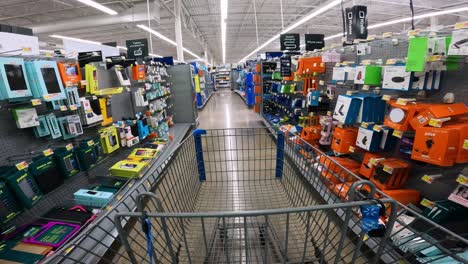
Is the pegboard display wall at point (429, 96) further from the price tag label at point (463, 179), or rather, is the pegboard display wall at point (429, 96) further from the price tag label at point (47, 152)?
the price tag label at point (47, 152)

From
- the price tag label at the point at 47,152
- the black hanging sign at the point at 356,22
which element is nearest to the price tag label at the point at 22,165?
the price tag label at the point at 47,152

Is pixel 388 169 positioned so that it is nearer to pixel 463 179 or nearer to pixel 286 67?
pixel 463 179

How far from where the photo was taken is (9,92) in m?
1.90

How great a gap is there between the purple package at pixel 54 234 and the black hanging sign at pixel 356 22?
14.2ft

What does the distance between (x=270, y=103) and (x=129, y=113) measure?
4461 mm

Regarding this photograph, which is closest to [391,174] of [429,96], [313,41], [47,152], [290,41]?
[429,96]

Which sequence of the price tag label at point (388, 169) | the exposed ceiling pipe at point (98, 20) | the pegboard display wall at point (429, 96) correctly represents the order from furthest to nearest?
the exposed ceiling pipe at point (98, 20), the price tag label at point (388, 169), the pegboard display wall at point (429, 96)

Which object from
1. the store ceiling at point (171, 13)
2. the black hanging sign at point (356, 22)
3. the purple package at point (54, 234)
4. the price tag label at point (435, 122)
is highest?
the store ceiling at point (171, 13)

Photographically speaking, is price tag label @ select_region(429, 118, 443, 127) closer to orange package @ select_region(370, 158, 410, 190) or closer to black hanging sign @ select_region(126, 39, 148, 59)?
orange package @ select_region(370, 158, 410, 190)

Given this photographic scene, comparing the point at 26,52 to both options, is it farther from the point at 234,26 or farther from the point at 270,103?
the point at 234,26

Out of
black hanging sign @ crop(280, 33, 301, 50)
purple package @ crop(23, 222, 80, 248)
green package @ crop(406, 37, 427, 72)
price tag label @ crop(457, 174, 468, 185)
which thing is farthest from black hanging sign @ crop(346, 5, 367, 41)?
purple package @ crop(23, 222, 80, 248)

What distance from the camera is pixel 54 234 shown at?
79.8 inches

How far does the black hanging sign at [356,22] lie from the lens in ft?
11.1

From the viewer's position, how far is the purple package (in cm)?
192
